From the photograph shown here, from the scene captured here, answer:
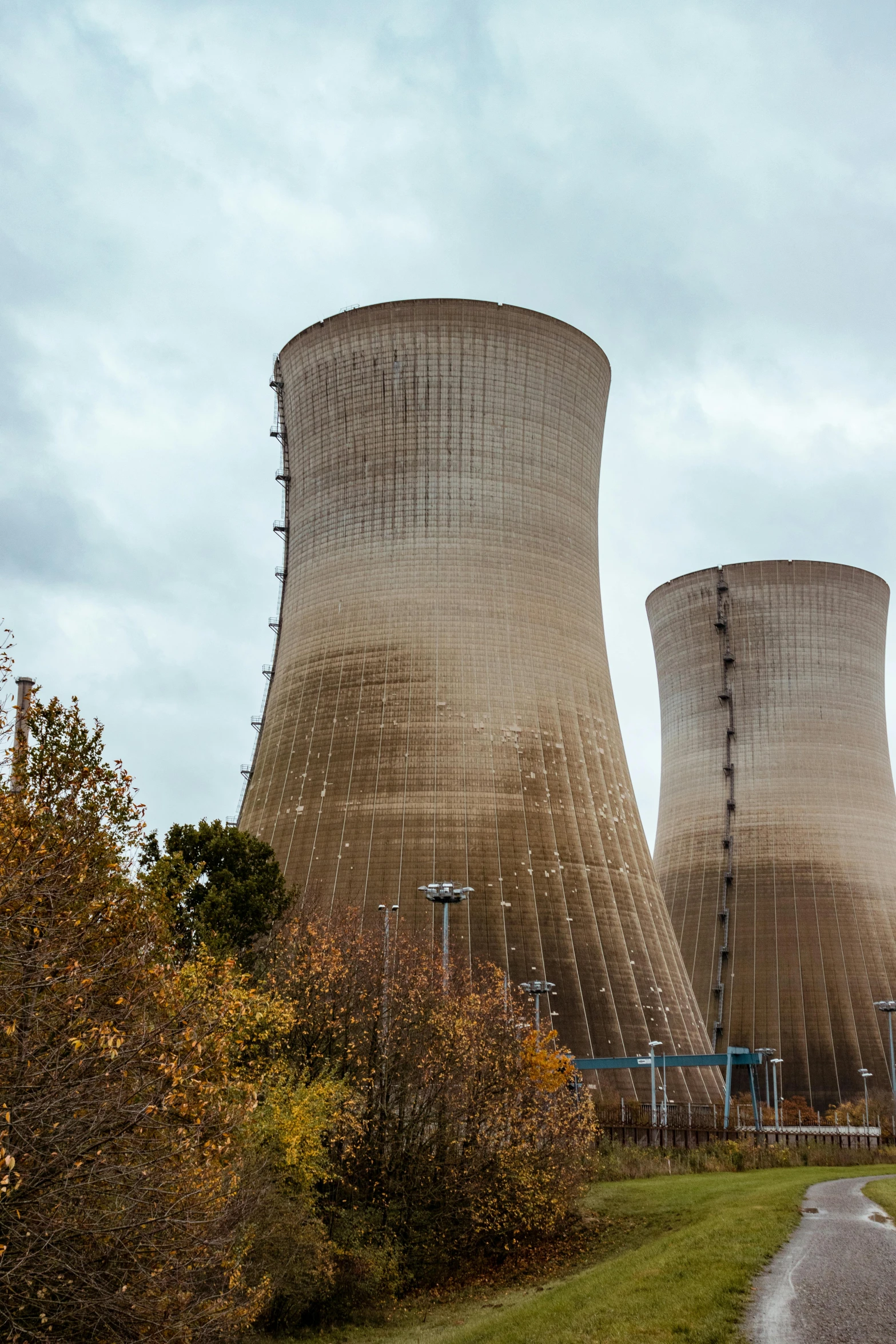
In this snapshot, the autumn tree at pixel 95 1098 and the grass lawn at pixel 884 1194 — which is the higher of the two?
the autumn tree at pixel 95 1098

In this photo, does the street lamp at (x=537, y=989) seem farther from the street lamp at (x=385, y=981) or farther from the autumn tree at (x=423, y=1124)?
the autumn tree at (x=423, y=1124)

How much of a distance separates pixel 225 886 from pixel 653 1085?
29.7ft

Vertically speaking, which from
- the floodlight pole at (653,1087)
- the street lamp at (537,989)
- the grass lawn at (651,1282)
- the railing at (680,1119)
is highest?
the street lamp at (537,989)

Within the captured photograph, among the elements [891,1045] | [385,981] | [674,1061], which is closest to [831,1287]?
[385,981]

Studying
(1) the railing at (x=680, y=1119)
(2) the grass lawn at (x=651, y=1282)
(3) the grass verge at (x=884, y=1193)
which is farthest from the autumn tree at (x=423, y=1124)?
(1) the railing at (x=680, y=1119)

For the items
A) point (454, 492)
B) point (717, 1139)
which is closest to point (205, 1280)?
point (717, 1139)

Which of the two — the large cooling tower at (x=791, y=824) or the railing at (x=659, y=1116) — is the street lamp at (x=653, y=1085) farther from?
the large cooling tower at (x=791, y=824)

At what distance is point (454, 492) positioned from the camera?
29375 millimetres

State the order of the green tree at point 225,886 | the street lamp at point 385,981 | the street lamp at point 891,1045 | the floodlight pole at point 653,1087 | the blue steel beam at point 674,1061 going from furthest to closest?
the street lamp at point 891,1045 < the blue steel beam at point 674,1061 < the floodlight pole at point 653,1087 < the green tree at point 225,886 < the street lamp at point 385,981

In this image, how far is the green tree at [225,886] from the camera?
22453mm

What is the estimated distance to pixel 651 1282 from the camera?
34.6 feet

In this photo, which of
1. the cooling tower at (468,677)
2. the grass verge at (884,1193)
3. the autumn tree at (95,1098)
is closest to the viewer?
the autumn tree at (95,1098)

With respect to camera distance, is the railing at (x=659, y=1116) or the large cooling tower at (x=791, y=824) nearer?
the railing at (x=659, y=1116)

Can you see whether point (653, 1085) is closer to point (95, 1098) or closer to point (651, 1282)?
point (651, 1282)
